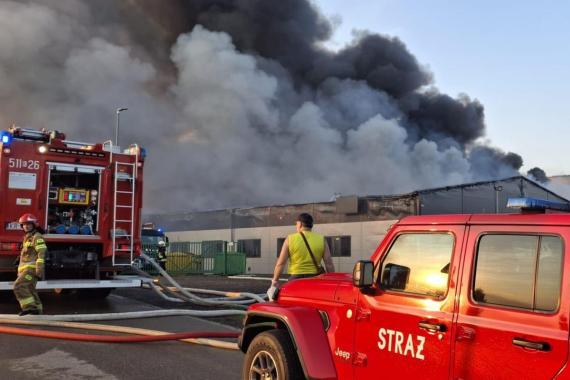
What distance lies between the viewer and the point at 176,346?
6266 mm

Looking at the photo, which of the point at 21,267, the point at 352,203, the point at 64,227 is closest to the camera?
the point at 21,267

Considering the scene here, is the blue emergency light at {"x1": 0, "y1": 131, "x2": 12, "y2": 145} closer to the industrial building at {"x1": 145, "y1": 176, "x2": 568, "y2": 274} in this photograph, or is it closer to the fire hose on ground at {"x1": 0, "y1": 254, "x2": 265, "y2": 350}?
the fire hose on ground at {"x1": 0, "y1": 254, "x2": 265, "y2": 350}

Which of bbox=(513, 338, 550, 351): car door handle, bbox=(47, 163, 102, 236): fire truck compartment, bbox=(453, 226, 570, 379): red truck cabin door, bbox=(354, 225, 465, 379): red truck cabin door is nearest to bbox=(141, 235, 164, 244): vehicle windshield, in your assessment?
bbox=(47, 163, 102, 236): fire truck compartment

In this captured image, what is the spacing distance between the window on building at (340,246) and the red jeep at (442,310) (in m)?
20.0

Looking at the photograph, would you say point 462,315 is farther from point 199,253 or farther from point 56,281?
point 199,253

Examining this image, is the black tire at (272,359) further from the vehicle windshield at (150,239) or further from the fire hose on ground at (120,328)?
the vehicle windshield at (150,239)

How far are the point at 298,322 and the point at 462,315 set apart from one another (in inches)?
43.9

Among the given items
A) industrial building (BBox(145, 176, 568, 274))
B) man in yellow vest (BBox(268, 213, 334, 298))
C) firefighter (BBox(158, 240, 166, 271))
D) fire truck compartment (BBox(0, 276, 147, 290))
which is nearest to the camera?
man in yellow vest (BBox(268, 213, 334, 298))

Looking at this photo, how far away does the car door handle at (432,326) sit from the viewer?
266cm

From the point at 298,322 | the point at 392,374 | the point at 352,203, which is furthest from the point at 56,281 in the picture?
the point at 352,203

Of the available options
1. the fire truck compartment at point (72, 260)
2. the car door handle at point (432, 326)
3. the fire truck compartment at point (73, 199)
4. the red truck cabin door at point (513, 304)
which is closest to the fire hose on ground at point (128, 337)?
the fire truck compartment at point (72, 260)

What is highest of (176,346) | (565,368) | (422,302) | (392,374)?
(422,302)

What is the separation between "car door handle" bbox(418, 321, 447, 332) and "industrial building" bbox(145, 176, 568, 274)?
18586 mm

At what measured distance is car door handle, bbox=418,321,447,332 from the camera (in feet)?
8.72
